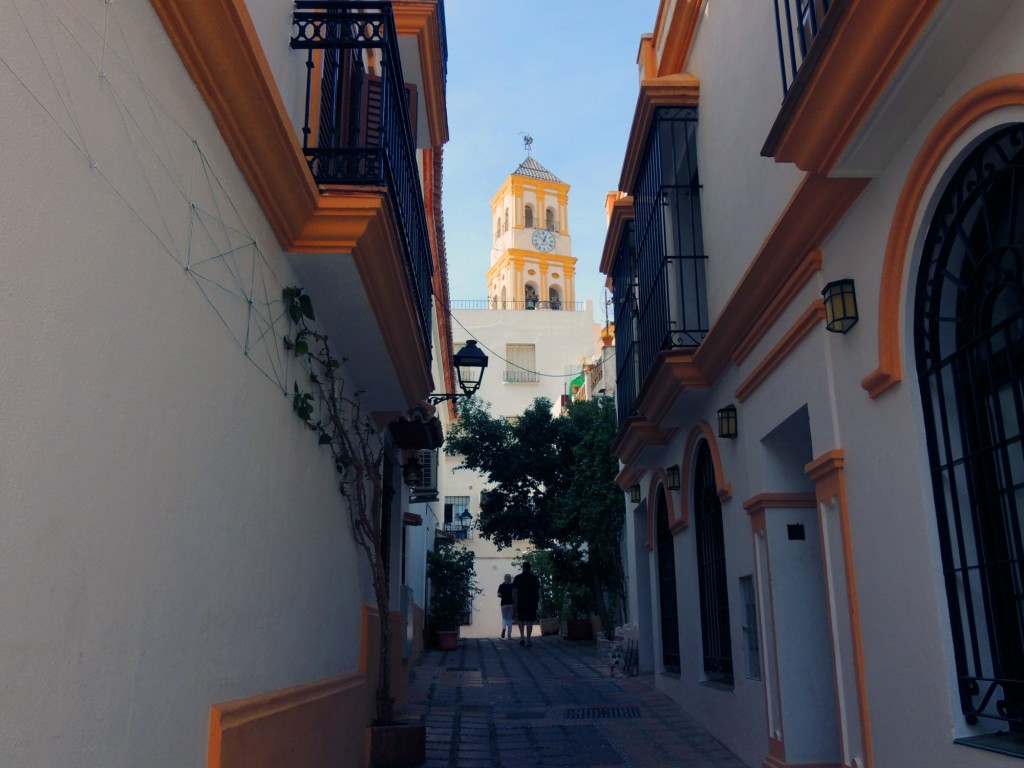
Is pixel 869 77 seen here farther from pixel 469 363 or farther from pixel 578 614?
pixel 578 614

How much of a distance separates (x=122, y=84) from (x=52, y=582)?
61.3 inches

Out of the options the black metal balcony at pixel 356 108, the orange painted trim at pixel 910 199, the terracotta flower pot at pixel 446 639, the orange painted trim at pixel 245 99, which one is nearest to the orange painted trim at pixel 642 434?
the black metal balcony at pixel 356 108

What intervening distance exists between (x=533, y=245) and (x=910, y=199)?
52.3 metres

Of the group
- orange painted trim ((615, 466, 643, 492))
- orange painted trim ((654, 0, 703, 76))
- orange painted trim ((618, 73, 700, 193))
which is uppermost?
A: orange painted trim ((654, 0, 703, 76))

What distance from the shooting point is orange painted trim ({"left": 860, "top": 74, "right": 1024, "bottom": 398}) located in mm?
3713

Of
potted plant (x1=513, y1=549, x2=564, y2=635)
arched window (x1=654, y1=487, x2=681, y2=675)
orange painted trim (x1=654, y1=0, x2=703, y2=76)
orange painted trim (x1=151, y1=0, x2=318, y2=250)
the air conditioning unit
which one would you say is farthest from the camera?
potted plant (x1=513, y1=549, x2=564, y2=635)

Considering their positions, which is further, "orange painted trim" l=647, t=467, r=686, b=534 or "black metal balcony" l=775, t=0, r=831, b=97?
"orange painted trim" l=647, t=467, r=686, b=534

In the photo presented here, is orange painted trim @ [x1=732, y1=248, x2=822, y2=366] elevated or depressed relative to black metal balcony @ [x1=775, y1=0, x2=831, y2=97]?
A: depressed

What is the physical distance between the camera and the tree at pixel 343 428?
Result: 556cm

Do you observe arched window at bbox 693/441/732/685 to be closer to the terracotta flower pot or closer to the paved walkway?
the paved walkway

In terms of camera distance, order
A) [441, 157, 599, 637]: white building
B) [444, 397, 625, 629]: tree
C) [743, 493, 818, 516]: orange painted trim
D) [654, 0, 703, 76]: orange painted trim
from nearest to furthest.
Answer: [743, 493, 818, 516]: orange painted trim < [654, 0, 703, 76]: orange painted trim < [444, 397, 625, 629]: tree < [441, 157, 599, 637]: white building

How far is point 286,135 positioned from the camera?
4465 mm

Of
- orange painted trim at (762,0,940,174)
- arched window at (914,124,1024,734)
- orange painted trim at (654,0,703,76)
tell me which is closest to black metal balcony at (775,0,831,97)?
orange painted trim at (762,0,940,174)

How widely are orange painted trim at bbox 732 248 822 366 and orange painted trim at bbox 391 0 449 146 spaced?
3.56 meters
